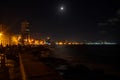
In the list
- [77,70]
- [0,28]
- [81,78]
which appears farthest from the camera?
[0,28]

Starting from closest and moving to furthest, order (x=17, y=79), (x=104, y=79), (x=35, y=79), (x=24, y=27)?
(x=35, y=79) → (x=17, y=79) → (x=104, y=79) → (x=24, y=27)

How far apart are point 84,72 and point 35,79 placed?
21045 mm

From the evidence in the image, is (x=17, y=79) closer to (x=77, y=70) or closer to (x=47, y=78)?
(x=47, y=78)

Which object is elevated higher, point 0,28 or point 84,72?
point 0,28

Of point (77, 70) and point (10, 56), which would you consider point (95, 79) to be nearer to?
point (77, 70)

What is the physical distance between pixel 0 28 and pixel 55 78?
271 feet

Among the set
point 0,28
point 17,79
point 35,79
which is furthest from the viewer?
point 0,28

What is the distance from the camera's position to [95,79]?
3061 cm

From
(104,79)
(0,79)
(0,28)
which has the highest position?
(0,28)

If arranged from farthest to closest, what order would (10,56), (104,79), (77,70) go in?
(10,56), (77,70), (104,79)

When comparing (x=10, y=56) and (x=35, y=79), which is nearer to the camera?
(x=35, y=79)

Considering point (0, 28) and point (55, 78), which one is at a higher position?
point (0, 28)

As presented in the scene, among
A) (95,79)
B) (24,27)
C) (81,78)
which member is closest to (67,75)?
(81,78)

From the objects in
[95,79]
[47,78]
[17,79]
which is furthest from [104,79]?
[47,78]
